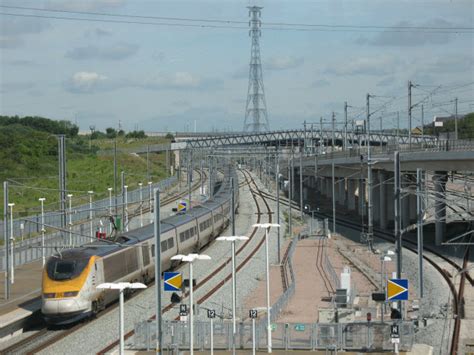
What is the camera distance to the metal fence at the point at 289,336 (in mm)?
24078

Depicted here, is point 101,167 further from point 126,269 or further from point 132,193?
point 126,269

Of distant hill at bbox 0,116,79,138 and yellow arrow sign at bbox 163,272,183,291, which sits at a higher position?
distant hill at bbox 0,116,79,138

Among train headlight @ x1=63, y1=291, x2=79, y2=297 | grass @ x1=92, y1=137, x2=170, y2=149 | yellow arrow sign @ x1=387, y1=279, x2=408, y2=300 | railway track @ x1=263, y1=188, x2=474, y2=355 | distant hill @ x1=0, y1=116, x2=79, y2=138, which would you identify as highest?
distant hill @ x1=0, y1=116, x2=79, y2=138

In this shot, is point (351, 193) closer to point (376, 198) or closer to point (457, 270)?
point (376, 198)

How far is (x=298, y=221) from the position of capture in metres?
76.6

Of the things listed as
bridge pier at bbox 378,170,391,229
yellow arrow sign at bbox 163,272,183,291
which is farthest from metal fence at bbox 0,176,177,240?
bridge pier at bbox 378,170,391,229

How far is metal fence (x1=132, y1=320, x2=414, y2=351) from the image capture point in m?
24.1

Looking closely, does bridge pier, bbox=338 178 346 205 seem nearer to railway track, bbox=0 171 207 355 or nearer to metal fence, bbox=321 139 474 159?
metal fence, bbox=321 139 474 159

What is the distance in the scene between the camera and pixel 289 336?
24.3 m

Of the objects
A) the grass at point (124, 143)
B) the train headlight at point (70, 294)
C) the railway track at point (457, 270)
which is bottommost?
the railway track at point (457, 270)

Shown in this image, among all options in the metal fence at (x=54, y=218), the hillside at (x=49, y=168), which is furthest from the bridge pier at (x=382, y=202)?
the hillside at (x=49, y=168)

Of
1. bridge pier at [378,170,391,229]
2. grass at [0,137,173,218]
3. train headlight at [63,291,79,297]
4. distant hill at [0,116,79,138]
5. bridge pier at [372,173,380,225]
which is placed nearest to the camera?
train headlight at [63,291,79,297]

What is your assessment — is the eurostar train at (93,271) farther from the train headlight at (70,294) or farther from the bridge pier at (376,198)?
the bridge pier at (376,198)

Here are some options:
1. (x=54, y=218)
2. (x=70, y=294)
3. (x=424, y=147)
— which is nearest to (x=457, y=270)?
(x=424, y=147)
